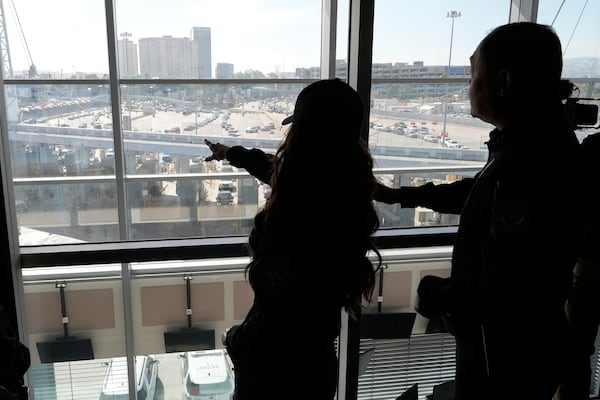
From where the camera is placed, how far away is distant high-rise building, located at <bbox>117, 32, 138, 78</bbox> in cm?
416

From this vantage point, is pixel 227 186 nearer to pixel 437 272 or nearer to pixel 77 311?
pixel 77 311

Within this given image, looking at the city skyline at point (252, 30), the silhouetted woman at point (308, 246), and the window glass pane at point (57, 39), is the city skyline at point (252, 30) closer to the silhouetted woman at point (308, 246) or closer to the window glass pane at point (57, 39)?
the window glass pane at point (57, 39)

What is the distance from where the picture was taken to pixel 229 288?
7.39 feet

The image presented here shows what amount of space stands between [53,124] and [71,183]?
1.91 feet

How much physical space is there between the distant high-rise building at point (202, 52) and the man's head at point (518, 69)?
3.59 m

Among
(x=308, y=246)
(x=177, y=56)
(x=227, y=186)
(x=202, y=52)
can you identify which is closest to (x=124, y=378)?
(x=308, y=246)

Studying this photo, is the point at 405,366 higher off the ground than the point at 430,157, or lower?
lower

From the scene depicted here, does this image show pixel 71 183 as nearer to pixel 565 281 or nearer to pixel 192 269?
pixel 192 269

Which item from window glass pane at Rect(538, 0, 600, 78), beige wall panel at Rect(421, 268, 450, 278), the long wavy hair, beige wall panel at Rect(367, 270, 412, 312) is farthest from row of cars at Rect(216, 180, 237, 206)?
the long wavy hair

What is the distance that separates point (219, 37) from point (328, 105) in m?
3.77

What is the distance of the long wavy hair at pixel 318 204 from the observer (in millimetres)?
1069

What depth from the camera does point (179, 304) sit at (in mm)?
2373

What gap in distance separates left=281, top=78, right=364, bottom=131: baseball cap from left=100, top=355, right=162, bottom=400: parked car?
1.78 m

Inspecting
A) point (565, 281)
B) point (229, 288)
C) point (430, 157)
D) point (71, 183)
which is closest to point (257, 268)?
point (565, 281)
